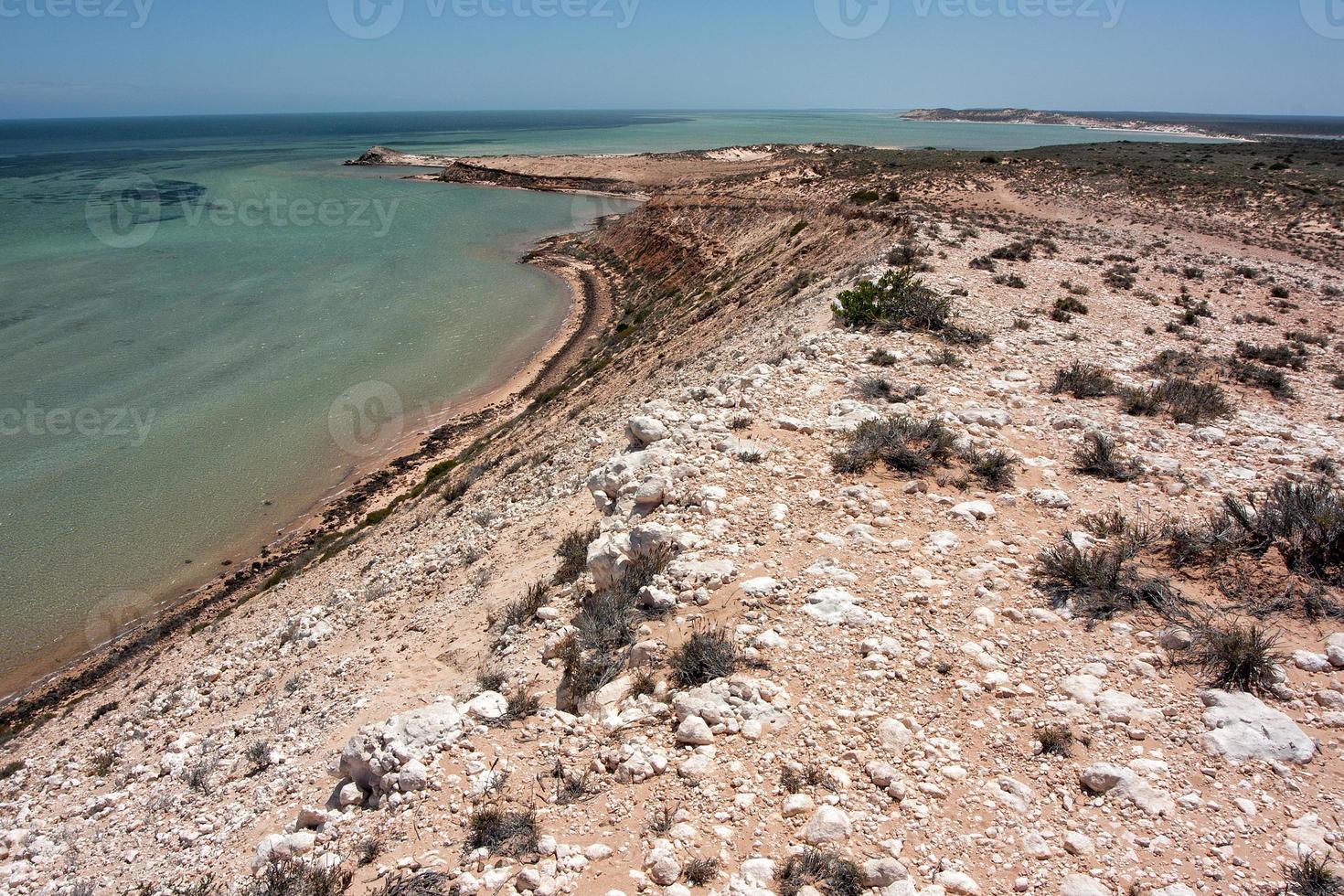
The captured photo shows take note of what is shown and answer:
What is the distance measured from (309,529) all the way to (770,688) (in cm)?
1461

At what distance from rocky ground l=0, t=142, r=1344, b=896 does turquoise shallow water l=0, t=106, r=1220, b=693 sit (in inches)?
196

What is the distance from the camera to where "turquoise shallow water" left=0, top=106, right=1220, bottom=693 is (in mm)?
15094

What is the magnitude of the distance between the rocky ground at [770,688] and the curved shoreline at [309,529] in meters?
1.16

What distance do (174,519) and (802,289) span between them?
16.7 metres

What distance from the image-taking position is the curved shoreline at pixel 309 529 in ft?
38.9

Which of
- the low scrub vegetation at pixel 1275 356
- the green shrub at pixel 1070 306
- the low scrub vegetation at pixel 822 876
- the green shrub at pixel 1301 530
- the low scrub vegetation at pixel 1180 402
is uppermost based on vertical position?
the green shrub at pixel 1070 306

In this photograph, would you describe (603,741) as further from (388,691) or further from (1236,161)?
(1236,161)

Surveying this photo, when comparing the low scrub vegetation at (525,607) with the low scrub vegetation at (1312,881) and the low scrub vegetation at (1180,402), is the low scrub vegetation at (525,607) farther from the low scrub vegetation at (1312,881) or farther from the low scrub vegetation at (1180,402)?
the low scrub vegetation at (1180,402)

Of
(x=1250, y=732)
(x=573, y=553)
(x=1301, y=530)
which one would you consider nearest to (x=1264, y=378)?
(x=1301, y=530)

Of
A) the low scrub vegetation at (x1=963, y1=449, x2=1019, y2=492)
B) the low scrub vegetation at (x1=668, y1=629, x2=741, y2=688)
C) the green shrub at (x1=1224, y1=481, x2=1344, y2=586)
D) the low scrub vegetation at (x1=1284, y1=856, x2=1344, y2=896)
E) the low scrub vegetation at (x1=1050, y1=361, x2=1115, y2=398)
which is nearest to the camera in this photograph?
the low scrub vegetation at (x1=1284, y1=856, x2=1344, y2=896)

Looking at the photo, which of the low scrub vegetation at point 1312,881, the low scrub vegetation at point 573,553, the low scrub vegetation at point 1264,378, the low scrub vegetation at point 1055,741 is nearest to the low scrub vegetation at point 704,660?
the low scrub vegetation at point 1055,741

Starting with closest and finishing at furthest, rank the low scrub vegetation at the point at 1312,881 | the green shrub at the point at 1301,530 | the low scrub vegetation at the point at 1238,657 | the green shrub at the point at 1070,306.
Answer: the low scrub vegetation at the point at 1312,881
the low scrub vegetation at the point at 1238,657
the green shrub at the point at 1301,530
the green shrub at the point at 1070,306

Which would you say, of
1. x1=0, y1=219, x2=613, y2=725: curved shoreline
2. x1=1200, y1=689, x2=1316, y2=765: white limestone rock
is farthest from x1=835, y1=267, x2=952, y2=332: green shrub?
x1=0, y1=219, x2=613, y2=725: curved shoreline

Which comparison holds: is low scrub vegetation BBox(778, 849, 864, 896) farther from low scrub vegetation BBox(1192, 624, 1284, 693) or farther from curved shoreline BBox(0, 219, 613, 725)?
curved shoreline BBox(0, 219, 613, 725)
